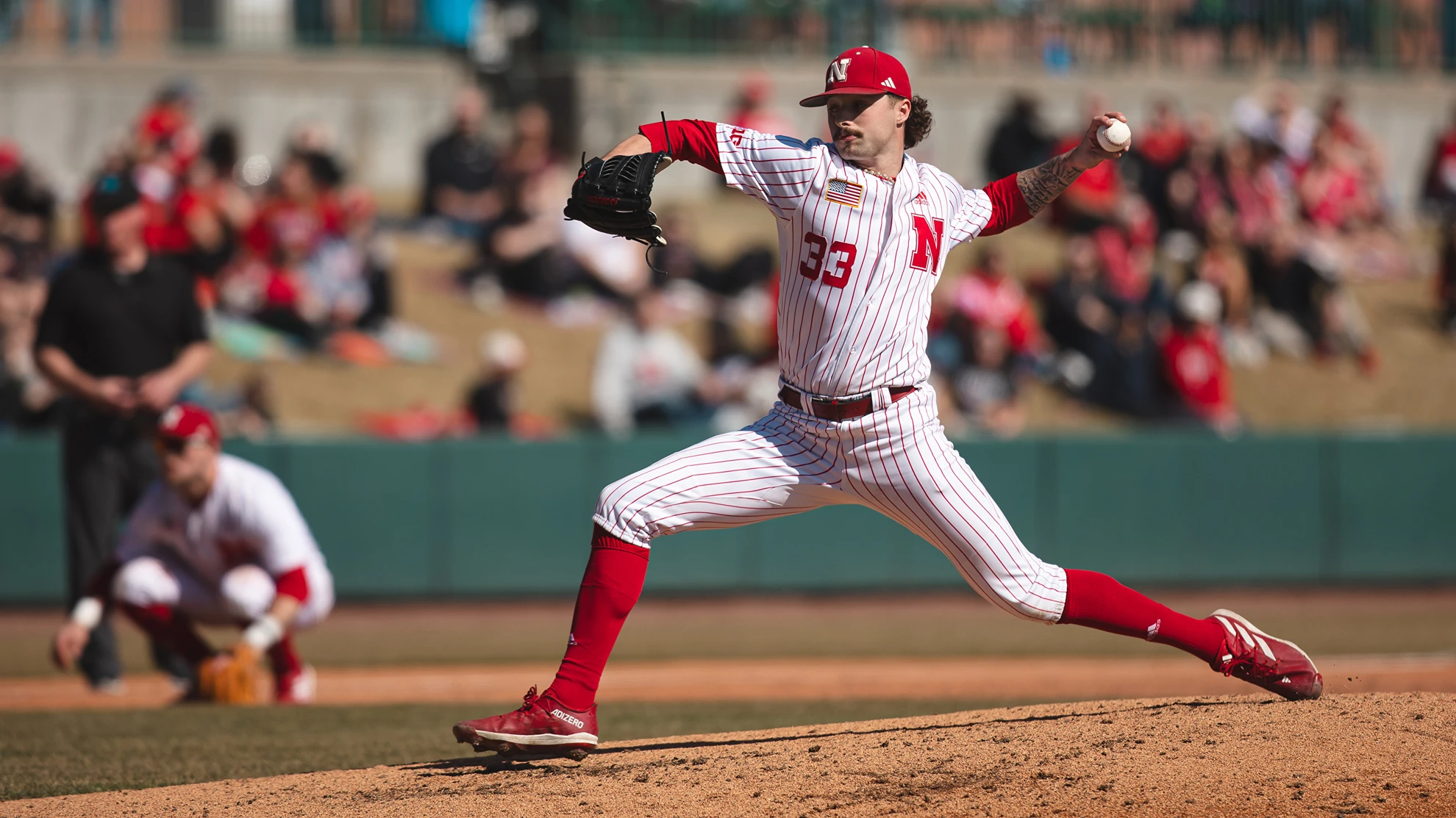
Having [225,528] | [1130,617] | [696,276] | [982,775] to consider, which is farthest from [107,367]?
[696,276]

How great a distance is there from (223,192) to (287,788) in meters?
8.61

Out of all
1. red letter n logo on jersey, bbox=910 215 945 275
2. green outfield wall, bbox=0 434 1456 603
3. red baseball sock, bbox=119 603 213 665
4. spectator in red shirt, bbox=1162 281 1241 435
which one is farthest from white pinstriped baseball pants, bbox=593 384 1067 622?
spectator in red shirt, bbox=1162 281 1241 435

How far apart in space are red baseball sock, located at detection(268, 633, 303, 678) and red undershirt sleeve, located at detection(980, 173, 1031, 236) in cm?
369

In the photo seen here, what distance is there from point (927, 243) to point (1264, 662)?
5.31 ft

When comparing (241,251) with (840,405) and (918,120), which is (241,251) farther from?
(840,405)

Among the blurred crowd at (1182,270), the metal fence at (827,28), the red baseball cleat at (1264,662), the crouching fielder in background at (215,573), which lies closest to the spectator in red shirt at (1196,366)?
the blurred crowd at (1182,270)

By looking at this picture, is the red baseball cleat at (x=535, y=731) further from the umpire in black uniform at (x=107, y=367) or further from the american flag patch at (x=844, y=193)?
the umpire in black uniform at (x=107, y=367)

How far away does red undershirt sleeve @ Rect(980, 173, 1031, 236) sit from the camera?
4.37m

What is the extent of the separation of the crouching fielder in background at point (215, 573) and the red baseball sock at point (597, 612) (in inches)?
99.0

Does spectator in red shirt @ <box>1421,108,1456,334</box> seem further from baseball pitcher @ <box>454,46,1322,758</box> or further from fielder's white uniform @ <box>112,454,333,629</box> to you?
fielder's white uniform @ <box>112,454,333,629</box>

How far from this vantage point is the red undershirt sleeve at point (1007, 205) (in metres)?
4.37

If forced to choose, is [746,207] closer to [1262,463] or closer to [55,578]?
[1262,463]

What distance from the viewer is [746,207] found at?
16000mm

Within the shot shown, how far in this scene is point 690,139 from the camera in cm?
399
